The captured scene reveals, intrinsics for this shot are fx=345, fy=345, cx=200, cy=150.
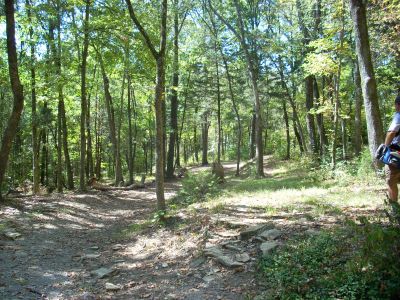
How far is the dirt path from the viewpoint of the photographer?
555 centimetres

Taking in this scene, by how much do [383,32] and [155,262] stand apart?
12.1 metres

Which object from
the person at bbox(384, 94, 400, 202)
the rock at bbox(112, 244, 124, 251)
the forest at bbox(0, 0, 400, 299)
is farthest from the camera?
the rock at bbox(112, 244, 124, 251)

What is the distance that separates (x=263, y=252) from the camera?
5.79 meters

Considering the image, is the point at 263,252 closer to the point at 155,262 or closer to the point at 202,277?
the point at 202,277

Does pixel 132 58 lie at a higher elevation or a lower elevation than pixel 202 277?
higher

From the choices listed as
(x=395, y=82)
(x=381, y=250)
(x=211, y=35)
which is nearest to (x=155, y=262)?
(x=381, y=250)

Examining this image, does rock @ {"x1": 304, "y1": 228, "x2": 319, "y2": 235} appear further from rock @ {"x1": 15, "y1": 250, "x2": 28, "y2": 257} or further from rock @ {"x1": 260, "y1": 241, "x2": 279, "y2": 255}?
rock @ {"x1": 15, "y1": 250, "x2": 28, "y2": 257}

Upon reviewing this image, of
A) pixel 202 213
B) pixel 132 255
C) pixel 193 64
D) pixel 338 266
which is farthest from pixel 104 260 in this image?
pixel 193 64

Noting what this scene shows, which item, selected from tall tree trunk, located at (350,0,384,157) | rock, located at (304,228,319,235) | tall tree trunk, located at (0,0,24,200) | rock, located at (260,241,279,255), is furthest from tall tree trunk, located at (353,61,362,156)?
tall tree trunk, located at (0,0,24,200)

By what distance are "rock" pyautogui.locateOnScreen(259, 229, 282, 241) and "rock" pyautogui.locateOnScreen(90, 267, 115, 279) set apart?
9.61ft

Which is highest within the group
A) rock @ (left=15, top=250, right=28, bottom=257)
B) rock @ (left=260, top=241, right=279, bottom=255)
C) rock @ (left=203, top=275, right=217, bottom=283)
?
rock @ (left=260, top=241, right=279, bottom=255)

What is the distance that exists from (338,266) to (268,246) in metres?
1.36

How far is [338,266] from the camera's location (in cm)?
478

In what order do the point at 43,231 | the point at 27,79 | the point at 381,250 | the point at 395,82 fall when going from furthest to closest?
the point at 395,82 < the point at 27,79 < the point at 43,231 < the point at 381,250
